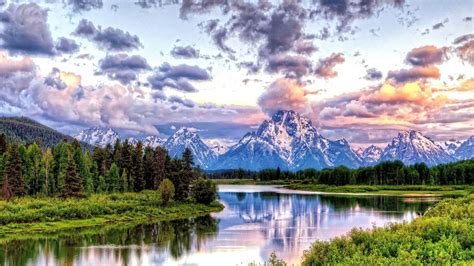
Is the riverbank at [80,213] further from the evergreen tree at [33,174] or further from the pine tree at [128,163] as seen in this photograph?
the pine tree at [128,163]

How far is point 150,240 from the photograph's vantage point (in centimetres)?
6356

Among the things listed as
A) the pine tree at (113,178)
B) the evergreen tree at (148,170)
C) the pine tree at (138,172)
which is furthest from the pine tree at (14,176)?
the evergreen tree at (148,170)

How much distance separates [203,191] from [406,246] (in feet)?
291

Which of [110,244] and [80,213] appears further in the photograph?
[80,213]

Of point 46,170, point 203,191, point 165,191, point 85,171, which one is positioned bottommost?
point 203,191

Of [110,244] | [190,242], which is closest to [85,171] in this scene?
[110,244]

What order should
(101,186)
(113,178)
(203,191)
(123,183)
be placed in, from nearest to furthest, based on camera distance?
1. (203,191)
2. (101,186)
3. (113,178)
4. (123,183)

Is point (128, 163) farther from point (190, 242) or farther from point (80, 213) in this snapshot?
point (190, 242)

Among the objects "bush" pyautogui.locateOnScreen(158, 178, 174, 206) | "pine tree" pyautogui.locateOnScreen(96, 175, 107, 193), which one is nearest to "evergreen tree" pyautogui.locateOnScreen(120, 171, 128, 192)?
"pine tree" pyautogui.locateOnScreen(96, 175, 107, 193)

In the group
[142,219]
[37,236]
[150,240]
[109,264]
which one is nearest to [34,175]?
[142,219]

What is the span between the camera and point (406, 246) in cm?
2455

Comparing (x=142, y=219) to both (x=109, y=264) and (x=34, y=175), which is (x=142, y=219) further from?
(x=109, y=264)

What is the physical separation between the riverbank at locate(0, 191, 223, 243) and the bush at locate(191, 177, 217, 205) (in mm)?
4836

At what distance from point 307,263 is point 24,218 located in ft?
183
